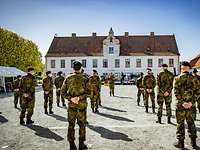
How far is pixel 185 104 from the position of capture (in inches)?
293

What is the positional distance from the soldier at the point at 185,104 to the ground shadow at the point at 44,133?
3361mm

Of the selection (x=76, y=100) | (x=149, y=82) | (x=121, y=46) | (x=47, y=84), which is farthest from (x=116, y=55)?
(x=76, y=100)

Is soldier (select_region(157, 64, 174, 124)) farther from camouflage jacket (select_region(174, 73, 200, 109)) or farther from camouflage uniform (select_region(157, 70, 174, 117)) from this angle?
camouflage jacket (select_region(174, 73, 200, 109))

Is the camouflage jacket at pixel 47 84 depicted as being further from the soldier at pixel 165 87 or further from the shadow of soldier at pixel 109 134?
the soldier at pixel 165 87

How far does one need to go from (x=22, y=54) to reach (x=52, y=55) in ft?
20.9

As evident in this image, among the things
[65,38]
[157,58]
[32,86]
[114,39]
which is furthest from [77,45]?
[32,86]

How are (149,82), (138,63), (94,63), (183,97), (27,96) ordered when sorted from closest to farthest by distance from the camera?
(183,97)
(27,96)
(149,82)
(138,63)
(94,63)

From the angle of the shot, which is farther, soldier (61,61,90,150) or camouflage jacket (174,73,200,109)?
camouflage jacket (174,73,200,109)

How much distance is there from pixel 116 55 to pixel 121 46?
8.29ft

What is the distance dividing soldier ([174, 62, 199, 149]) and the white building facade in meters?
52.5

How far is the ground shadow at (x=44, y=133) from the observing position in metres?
8.75

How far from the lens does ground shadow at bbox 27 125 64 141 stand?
8.75m

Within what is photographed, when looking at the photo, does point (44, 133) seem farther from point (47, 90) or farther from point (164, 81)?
point (47, 90)

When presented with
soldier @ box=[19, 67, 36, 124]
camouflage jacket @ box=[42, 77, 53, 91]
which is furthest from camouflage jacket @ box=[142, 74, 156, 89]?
soldier @ box=[19, 67, 36, 124]
